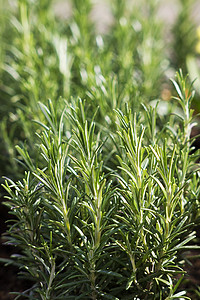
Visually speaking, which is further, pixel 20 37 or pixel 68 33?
pixel 68 33

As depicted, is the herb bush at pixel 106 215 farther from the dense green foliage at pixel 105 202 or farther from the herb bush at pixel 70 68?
the herb bush at pixel 70 68

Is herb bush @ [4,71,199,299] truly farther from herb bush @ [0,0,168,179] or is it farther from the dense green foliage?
herb bush @ [0,0,168,179]

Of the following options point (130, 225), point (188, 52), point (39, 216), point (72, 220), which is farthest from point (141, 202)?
point (188, 52)

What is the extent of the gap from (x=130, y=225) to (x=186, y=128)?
0.58 metres

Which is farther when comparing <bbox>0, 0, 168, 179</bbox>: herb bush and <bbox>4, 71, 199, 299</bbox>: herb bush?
<bbox>0, 0, 168, 179</bbox>: herb bush

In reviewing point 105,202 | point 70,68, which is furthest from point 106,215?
point 70,68

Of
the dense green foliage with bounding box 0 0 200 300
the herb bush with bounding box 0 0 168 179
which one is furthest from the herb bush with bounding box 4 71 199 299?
the herb bush with bounding box 0 0 168 179

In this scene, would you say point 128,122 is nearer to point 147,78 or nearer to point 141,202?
point 141,202

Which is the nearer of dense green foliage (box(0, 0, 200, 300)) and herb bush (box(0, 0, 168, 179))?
dense green foliage (box(0, 0, 200, 300))

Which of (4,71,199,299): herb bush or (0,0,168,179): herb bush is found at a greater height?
(0,0,168,179): herb bush

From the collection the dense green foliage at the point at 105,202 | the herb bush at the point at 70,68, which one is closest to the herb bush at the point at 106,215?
the dense green foliage at the point at 105,202

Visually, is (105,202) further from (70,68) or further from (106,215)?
(70,68)

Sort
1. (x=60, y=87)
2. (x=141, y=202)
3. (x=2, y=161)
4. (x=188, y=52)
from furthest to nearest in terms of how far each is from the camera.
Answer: (x=188, y=52)
(x=60, y=87)
(x=2, y=161)
(x=141, y=202)

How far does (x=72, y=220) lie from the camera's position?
149 centimetres
